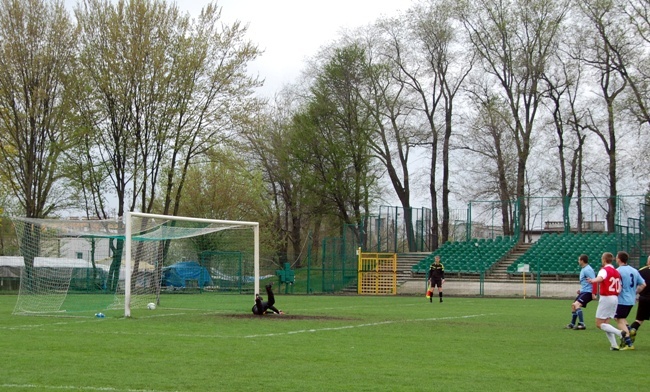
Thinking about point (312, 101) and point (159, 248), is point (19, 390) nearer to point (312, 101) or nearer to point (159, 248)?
point (159, 248)

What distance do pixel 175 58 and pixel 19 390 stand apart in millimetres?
32767

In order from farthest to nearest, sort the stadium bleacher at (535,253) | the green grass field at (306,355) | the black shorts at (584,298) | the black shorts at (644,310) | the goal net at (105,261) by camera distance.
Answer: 1. the stadium bleacher at (535,253)
2. the goal net at (105,261)
3. the black shorts at (584,298)
4. the black shorts at (644,310)
5. the green grass field at (306,355)

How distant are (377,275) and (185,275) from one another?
11172 millimetres

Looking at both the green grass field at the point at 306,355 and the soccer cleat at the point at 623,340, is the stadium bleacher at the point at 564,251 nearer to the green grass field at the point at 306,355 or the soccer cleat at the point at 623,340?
the green grass field at the point at 306,355

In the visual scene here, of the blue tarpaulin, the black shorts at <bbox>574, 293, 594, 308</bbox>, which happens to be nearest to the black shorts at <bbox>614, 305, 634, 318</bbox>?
the black shorts at <bbox>574, 293, 594, 308</bbox>

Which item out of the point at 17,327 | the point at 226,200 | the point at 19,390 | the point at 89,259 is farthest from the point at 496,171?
the point at 19,390

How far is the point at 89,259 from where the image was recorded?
3416cm

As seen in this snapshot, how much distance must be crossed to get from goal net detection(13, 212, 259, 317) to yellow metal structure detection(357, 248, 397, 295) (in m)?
9.50

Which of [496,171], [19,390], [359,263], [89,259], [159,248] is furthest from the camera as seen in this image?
[496,171]

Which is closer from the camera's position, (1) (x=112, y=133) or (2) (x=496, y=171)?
(1) (x=112, y=133)

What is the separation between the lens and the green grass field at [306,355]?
9703mm

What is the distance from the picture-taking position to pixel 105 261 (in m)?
35.4

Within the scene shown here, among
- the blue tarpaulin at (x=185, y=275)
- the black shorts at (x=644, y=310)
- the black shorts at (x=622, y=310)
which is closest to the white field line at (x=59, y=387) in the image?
the black shorts at (x=622, y=310)

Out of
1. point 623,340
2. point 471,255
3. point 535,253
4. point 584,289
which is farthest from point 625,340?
point 471,255
